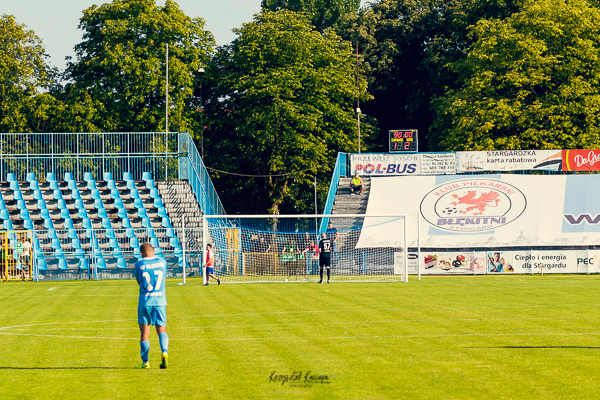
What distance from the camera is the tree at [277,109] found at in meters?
48.8

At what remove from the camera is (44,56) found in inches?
2013

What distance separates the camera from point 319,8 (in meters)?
62.0

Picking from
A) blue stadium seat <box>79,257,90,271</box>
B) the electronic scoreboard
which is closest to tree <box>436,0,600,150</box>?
the electronic scoreboard

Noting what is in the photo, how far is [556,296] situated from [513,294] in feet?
4.24

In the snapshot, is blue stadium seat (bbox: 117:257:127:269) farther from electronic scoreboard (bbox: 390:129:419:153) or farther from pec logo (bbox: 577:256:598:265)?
pec logo (bbox: 577:256:598:265)

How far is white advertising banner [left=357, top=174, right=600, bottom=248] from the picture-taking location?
35.6 metres

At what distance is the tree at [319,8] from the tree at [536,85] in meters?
17.4

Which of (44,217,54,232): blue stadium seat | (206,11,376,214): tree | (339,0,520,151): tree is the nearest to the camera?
(44,217,54,232): blue stadium seat

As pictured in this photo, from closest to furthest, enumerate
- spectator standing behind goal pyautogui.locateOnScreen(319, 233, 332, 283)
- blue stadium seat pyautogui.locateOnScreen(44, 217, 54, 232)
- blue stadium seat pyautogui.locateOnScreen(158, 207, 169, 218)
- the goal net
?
spectator standing behind goal pyautogui.locateOnScreen(319, 233, 332, 283), the goal net, blue stadium seat pyautogui.locateOnScreen(44, 217, 54, 232), blue stadium seat pyautogui.locateOnScreen(158, 207, 169, 218)

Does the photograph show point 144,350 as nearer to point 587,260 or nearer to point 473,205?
point 587,260

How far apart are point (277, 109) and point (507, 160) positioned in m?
16.2

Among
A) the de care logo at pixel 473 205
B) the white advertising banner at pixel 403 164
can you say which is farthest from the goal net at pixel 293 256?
the white advertising banner at pixel 403 164

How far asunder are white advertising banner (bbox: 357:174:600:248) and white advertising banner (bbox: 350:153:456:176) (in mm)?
890

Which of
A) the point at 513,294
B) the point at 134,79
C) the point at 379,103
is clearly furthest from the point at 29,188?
the point at 379,103
